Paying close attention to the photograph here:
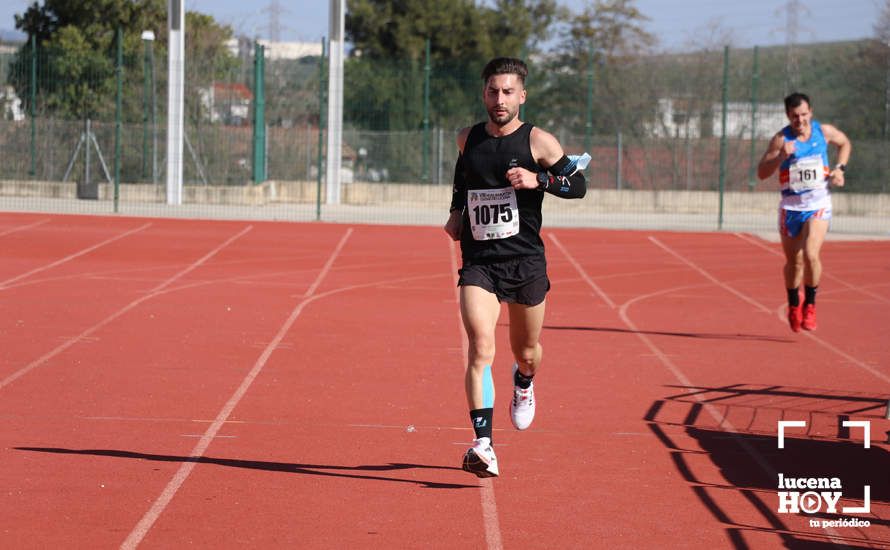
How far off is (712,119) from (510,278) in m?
29.3

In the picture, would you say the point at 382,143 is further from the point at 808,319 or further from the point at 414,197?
the point at 808,319

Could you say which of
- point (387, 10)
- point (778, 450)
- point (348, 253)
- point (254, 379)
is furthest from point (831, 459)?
point (387, 10)

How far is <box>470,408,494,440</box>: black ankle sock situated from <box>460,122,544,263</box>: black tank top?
0.75 metres

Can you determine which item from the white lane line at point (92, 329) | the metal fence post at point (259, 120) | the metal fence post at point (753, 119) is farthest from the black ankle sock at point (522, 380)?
the metal fence post at point (753, 119)

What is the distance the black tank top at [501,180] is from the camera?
6184mm

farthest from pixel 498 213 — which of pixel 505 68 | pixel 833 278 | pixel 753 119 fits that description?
pixel 753 119

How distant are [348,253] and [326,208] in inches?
327

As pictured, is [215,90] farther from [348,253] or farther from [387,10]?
[387,10]

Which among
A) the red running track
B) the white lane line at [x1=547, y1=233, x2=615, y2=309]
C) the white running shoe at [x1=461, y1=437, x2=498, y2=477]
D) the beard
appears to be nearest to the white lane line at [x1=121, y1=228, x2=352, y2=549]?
the red running track

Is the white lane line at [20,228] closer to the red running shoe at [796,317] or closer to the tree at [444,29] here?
the red running shoe at [796,317]

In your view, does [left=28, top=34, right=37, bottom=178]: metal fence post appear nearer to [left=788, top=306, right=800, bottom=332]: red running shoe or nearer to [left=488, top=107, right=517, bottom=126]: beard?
[left=788, top=306, right=800, bottom=332]: red running shoe

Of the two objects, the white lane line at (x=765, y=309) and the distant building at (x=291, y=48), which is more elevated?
the distant building at (x=291, y=48)

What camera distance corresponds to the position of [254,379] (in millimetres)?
8914

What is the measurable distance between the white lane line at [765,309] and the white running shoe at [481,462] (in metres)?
4.55
